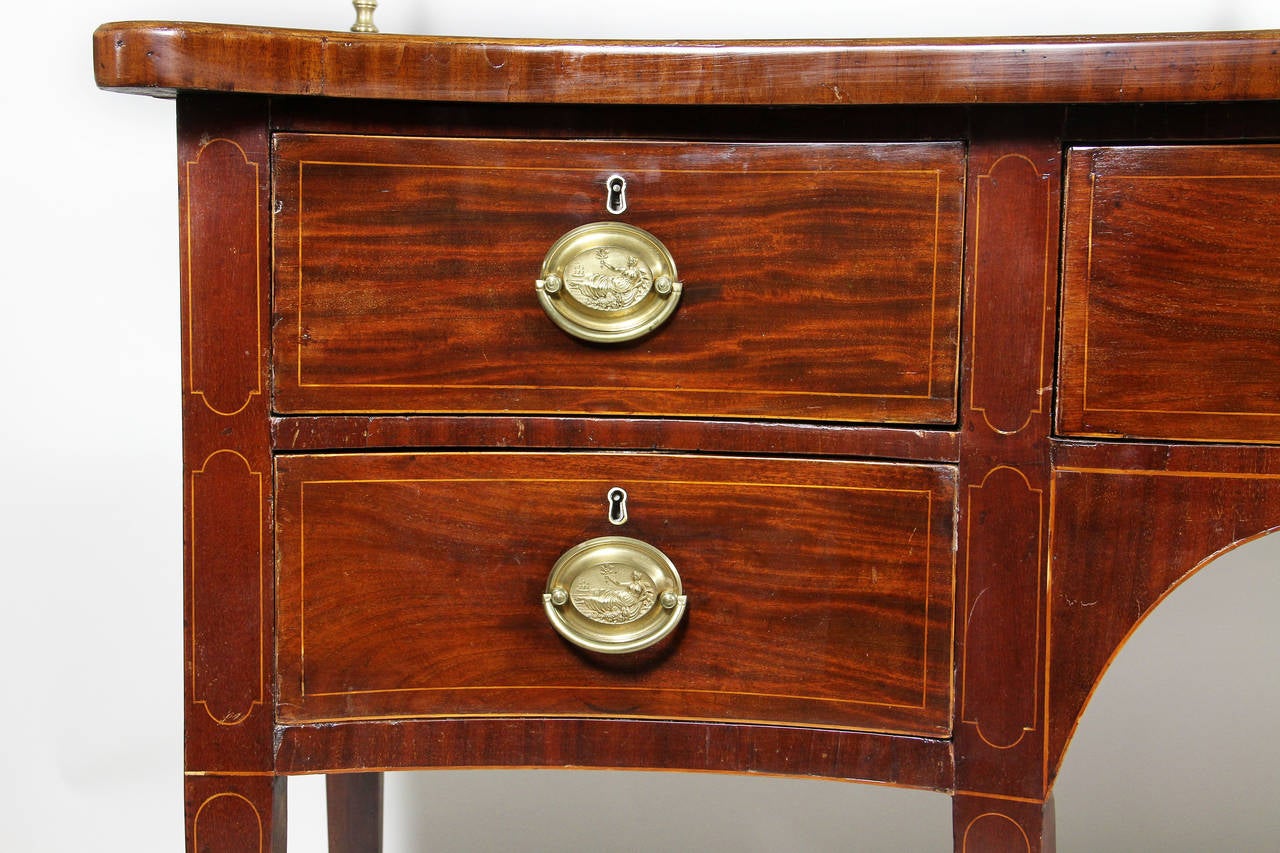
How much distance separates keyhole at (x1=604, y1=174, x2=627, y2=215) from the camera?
0.77 meters

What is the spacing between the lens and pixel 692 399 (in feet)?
2.58

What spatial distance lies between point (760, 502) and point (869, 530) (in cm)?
6

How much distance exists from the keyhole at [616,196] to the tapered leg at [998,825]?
384 millimetres

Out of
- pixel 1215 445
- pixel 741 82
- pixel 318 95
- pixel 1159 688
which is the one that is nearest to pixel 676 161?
pixel 741 82

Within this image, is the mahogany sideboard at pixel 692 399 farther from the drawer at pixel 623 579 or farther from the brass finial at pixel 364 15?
the brass finial at pixel 364 15

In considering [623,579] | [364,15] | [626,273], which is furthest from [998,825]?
[364,15]

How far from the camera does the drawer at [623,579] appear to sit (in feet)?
2.58

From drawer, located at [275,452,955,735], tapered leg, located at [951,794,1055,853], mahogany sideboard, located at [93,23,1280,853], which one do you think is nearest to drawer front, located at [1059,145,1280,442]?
mahogany sideboard, located at [93,23,1280,853]

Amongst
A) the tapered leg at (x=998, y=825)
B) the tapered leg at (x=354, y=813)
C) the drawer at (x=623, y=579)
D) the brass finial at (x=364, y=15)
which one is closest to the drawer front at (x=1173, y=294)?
the drawer at (x=623, y=579)

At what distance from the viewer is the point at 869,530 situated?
783mm

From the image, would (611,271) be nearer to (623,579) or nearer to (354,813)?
(623,579)

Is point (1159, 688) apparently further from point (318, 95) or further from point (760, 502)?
point (318, 95)

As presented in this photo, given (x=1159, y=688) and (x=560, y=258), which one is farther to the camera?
(x=1159, y=688)

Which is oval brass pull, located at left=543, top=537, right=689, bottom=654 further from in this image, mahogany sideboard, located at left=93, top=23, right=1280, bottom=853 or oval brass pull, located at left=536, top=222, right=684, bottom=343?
oval brass pull, located at left=536, top=222, right=684, bottom=343
